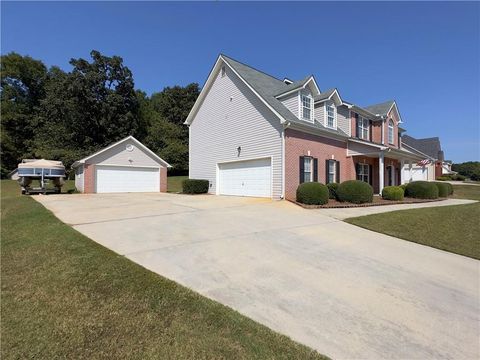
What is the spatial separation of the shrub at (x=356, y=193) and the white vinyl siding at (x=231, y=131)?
10.1 feet

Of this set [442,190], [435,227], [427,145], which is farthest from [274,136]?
[427,145]

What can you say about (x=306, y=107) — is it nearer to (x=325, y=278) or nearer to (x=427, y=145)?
(x=325, y=278)

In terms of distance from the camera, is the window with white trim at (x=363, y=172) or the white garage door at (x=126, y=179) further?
the white garage door at (x=126, y=179)

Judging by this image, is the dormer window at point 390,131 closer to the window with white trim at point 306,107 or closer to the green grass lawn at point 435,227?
the window with white trim at point 306,107

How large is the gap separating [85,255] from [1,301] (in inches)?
56.8

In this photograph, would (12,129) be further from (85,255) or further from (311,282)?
(311,282)

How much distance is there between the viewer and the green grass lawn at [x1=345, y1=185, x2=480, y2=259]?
753 cm

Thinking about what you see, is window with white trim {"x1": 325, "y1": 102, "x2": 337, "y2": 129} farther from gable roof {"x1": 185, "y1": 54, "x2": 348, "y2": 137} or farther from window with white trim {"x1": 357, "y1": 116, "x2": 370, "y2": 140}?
window with white trim {"x1": 357, "y1": 116, "x2": 370, "y2": 140}

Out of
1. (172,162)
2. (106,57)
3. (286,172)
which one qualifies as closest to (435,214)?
(286,172)

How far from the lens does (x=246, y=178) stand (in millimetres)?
16906

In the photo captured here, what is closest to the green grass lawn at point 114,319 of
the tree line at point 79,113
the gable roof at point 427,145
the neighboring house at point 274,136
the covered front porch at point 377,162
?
the neighboring house at point 274,136

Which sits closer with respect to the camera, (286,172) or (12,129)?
(286,172)

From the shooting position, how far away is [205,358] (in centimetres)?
256

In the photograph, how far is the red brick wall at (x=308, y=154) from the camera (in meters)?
14.5
